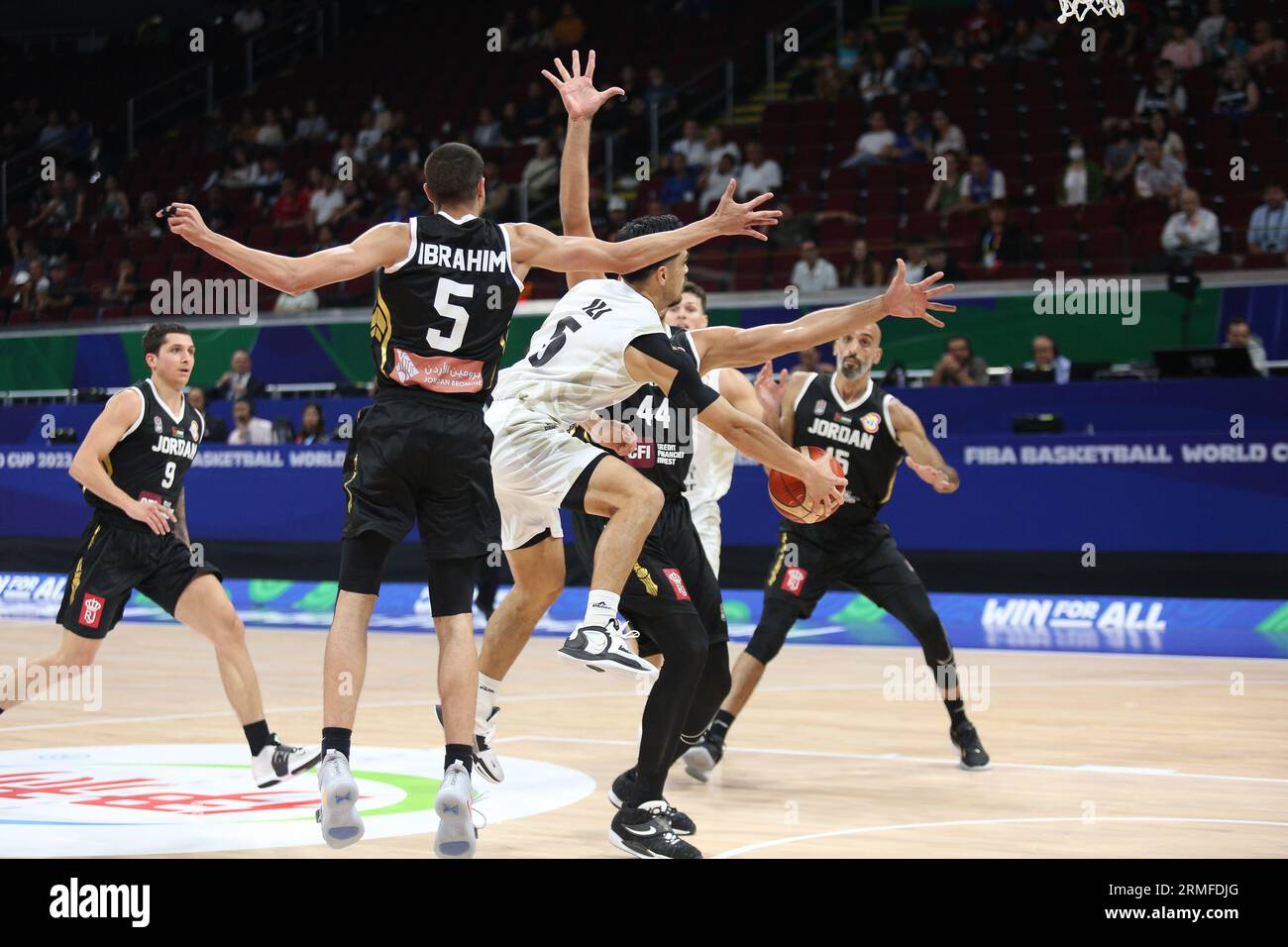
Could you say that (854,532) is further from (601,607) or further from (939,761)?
(601,607)

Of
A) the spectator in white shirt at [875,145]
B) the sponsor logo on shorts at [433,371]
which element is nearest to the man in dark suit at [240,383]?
the spectator in white shirt at [875,145]

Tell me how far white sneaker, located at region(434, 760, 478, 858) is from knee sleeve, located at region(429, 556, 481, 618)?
589mm

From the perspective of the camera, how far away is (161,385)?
299 inches

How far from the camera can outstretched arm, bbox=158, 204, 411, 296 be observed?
17.0ft

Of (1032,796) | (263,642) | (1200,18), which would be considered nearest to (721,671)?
(1032,796)

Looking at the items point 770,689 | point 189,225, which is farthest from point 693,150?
point 189,225

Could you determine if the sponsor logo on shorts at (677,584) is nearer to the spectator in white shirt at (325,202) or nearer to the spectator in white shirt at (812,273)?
the spectator in white shirt at (812,273)

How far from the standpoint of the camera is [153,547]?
7.34 metres

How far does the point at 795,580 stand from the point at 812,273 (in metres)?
8.69

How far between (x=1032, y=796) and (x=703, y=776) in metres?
1.47

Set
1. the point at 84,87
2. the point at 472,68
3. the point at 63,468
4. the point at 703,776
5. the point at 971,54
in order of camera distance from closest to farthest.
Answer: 1. the point at 703,776
2. the point at 63,468
3. the point at 971,54
4. the point at 472,68
5. the point at 84,87

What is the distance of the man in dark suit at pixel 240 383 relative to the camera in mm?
17547

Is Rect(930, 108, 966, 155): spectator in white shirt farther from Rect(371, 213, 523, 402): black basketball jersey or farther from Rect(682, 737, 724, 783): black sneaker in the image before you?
Rect(371, 213, 523, 402): black basketball jersey

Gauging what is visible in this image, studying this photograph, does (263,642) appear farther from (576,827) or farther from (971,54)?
(971,54)
